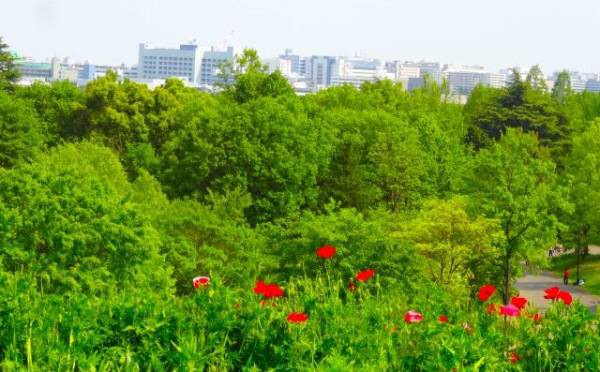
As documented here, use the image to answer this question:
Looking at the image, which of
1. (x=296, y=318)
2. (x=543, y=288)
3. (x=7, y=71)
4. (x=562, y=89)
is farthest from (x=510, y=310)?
(x=562, y=89)

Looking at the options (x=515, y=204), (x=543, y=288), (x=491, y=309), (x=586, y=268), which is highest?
(x=491, y=309)

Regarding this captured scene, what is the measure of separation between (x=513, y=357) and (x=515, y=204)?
25367mm

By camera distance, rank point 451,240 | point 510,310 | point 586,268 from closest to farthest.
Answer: point 510,310 < point 451,240 < point 586,268

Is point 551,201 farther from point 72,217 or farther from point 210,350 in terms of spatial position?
point 210,350

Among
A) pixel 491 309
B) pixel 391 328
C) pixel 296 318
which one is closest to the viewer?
pixel 296 318

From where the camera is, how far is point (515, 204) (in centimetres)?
3388

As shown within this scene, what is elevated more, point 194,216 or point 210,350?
point 210,350

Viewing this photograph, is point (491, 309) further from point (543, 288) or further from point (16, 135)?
point (16, 135)

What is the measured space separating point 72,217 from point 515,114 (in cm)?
4833

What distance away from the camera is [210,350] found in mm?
9383

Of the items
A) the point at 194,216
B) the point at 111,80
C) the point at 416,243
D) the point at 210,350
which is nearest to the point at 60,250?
the point at 194,216

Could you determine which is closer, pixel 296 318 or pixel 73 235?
pixel 296 318

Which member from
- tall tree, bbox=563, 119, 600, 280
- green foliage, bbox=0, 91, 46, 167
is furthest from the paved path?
green foliage, bbox=0, 91, 46, 167

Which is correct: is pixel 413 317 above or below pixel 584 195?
above
